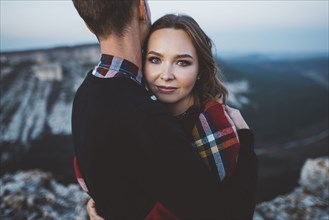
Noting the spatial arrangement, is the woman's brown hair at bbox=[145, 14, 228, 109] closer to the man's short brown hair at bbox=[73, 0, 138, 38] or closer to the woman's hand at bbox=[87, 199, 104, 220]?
the man's short brown hair at bbox=[73, 0, 138, 38]

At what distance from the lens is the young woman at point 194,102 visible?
181 cm

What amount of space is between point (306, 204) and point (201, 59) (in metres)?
8.91

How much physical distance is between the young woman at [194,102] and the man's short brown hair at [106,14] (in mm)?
470

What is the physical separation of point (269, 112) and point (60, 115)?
27.1 metres

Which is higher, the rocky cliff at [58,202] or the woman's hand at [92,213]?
the woman's hand at [92,213]

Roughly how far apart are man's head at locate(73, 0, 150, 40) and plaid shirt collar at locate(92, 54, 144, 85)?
14 cm

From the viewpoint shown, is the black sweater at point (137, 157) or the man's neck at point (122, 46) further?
the man's neck at point (122, 46)

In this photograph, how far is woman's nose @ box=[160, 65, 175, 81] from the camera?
201 centimetres

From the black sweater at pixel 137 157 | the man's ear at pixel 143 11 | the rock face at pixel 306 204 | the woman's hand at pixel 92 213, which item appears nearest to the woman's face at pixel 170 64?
the man's ear at pixel 143 11

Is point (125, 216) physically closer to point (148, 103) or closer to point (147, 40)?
point (148, 103)

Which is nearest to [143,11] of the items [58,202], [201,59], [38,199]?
[201,59]

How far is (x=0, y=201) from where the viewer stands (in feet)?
24.6

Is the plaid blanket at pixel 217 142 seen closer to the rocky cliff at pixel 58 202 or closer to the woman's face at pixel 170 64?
the woman's face at pixel 170 64

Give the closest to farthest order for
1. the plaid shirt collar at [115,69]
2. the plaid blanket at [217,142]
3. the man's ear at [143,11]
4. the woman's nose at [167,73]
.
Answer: the plaid shirt collar at [115,69] < the man's ear at [143,11] < the plaid blanket at [217,142] < the woman's nose at [167,73]
